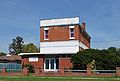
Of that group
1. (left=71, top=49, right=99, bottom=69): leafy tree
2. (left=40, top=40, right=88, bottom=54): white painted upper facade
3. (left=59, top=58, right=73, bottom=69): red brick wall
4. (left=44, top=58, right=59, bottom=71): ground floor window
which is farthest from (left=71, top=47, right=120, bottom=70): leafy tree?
(left=44, top=58, right=59, bottom=71): ground floor window

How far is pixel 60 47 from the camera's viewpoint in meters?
45.7

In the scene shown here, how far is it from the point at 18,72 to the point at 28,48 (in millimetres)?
46575

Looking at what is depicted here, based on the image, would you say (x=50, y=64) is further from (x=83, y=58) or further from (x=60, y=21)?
(x=83, y=58)

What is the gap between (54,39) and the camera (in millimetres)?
46312

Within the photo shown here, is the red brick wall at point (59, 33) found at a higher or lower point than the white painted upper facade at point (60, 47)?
higher

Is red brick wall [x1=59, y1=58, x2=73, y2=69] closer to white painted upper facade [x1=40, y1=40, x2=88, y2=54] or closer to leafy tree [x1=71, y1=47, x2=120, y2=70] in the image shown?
white painted upper facade [x1=40, y1=40, x2=88, y2=54]

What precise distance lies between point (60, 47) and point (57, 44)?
0.76 m

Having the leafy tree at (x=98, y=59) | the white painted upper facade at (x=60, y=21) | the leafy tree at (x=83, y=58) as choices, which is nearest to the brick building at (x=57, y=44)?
the white painted upper facade at (x=60, y=21)

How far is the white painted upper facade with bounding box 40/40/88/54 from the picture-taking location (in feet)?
146

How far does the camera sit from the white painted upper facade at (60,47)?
44594 mm

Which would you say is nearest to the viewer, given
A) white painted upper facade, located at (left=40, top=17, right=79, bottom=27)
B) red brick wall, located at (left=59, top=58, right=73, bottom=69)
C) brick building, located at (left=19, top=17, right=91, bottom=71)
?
red brick wall, located at (left=59, top=58, right=73, bottom=69)

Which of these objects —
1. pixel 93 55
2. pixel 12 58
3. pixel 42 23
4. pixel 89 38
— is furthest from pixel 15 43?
pixel 93 55

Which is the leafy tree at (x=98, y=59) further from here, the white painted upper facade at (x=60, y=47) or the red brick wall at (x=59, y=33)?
the red brick wall at (x=59, y=33)

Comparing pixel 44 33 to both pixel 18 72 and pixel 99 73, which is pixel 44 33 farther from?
pixel 99 73
